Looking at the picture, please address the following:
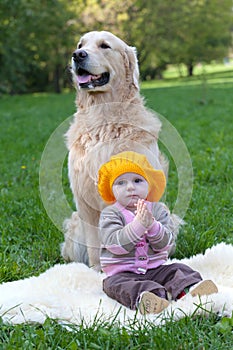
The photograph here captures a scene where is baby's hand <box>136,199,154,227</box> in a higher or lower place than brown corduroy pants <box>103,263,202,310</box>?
higher

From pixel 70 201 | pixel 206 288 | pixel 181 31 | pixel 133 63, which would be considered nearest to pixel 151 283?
pixel 206 288

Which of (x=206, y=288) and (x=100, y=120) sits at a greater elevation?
(x=100, y=120)

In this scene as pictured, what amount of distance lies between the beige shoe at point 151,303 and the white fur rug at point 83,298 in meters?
0.05

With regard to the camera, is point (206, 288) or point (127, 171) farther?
point (127, 171)

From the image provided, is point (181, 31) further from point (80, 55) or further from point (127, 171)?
point (127, 171)

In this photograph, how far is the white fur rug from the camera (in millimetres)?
2566

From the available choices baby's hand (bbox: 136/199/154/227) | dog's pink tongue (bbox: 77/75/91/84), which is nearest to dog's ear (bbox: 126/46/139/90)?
dog's pink tongue (bbox: 77/75/91/84)

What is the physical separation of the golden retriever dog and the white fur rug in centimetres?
48

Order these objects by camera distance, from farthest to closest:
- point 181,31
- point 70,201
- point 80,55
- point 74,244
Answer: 1. point 181,31
2. point 70,201
3. point 74,244
4. point 80,55

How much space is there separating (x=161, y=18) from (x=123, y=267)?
3101cm

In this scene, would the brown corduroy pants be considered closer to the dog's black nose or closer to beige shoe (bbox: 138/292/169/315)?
beige shoe (bbox: 138/292/169/315)

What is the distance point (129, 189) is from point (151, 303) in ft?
2.49

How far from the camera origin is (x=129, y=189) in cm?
308

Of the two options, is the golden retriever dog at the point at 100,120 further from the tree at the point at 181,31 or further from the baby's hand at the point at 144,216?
the tree at the point at 181,31
